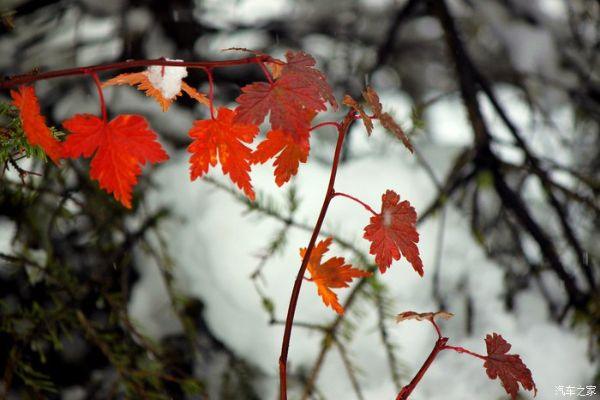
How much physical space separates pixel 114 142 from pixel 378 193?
3.15ft

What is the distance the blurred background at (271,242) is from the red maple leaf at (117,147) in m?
0.47

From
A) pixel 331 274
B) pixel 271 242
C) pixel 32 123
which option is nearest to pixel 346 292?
pixel 271 242

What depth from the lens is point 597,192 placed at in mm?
1234

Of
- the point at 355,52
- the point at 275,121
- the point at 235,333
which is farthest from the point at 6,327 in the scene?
the point at 355,52

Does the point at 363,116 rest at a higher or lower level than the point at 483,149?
lower

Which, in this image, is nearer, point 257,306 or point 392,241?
point 392,241

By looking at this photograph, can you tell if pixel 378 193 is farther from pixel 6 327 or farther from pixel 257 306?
pixel 6 327

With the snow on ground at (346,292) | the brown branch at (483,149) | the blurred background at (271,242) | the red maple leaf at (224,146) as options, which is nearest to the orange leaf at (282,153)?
the red maple leaf at (224,146)

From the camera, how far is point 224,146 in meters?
0.59

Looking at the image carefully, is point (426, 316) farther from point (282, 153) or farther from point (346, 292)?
point (346, 292)

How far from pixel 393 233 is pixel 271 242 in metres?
0.53

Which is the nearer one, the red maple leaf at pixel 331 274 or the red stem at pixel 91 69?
the red stem at pixel 91 69

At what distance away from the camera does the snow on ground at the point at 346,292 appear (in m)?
1.26

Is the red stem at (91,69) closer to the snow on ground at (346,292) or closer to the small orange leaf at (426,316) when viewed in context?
the small orange leaf at (426,316)
